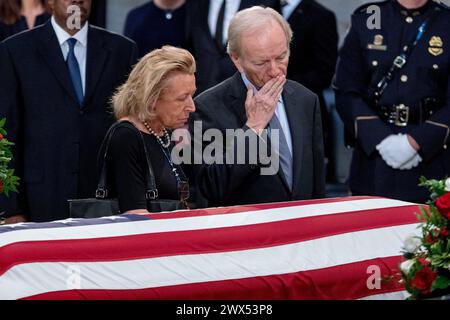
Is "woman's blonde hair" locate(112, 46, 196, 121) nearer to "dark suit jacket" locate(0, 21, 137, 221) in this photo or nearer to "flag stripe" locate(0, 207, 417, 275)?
"flag stripe" locate(0, 207, 417, 275)

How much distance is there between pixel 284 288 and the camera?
4750mm

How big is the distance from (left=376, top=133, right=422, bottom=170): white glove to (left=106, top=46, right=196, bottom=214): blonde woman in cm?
175

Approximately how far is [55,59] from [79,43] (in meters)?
0.18

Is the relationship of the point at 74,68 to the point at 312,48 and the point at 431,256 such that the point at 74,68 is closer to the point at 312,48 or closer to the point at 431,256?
the point at 312,48

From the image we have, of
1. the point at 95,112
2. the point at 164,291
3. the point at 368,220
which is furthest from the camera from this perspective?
the point at 95,112

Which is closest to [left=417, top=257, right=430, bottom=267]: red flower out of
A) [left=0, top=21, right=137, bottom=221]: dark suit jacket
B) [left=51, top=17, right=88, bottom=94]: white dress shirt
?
[left=0, top=21, right=137, bottom=221]: dark suit jacket

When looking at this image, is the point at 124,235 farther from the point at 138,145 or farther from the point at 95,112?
the point at 95,112

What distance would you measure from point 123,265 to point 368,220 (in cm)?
110

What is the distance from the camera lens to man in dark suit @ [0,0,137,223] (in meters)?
6.57

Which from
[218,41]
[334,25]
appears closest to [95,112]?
[218,41]

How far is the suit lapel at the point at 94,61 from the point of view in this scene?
6.65m

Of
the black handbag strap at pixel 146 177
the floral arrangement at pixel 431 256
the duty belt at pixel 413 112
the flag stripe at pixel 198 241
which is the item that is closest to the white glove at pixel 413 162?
the duty belt at pixel 413 112

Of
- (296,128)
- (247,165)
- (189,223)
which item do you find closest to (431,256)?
(189,223)
